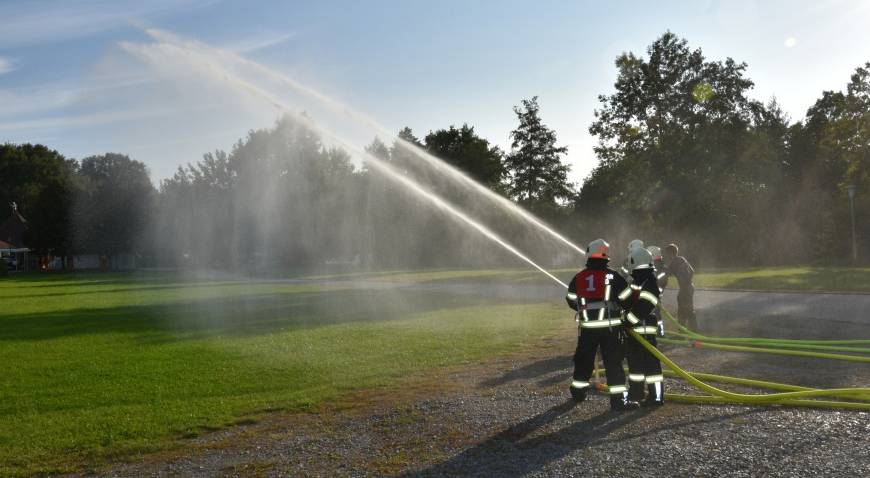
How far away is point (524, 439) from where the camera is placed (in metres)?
6.78

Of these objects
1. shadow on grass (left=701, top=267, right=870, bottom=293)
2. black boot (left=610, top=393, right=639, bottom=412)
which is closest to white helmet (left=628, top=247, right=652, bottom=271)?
black boot (left=610, top=393, right=639, bottom=412)

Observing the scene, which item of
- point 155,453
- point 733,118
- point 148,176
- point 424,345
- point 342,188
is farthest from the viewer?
point 148,176

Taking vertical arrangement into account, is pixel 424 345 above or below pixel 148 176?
below

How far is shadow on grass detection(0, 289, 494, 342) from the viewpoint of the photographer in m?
17.6

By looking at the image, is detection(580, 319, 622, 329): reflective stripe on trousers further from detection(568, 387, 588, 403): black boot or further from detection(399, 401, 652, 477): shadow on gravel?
detection(399, 401, 652, 477): shadow on gravel

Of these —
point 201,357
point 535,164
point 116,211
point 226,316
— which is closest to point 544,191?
point 535,164

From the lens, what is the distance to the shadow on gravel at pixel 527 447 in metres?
5.90

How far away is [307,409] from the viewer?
28.0 ft

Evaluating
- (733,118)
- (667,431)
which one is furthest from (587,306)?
(733,118)

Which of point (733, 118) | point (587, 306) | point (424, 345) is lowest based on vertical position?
point (424, 345)

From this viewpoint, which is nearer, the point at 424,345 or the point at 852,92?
the point at 424,345

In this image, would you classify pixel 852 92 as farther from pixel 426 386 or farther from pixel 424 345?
pixel 426 386

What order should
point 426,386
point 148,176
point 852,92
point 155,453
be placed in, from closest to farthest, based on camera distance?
point 155,453
point 426,386
point 852,92
point 148,176

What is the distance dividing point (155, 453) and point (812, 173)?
6199 centimetres
